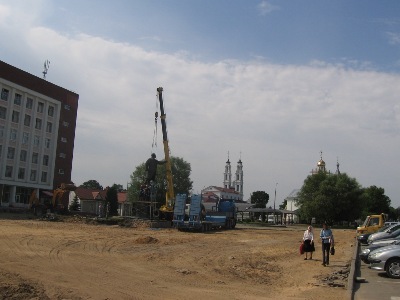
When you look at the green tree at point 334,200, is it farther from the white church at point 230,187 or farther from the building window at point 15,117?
the white church at point 230,187

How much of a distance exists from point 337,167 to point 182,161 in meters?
56.6

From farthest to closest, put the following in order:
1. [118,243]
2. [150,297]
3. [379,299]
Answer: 1. [118,243]
2. [379,299]
3. [150,297]

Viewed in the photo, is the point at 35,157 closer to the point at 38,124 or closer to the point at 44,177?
the point at 44,177

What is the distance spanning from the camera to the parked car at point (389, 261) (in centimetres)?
1491

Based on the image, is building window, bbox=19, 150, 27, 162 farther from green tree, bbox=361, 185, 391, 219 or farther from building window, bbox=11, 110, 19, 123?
green tree, bbox=361, 185, 391, 219

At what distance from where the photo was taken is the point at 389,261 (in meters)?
15.0

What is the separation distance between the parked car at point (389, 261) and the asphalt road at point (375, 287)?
0.89 feet

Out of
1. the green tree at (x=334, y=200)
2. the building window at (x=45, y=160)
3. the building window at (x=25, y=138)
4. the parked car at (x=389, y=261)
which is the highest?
the building window at (x=25, y=138)

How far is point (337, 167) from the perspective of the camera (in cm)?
12812

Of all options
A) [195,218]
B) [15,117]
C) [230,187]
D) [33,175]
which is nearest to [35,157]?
[33,175]

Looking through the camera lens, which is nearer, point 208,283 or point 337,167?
point 208,283

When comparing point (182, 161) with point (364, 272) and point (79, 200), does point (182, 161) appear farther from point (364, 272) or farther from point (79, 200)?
point (364, 272)

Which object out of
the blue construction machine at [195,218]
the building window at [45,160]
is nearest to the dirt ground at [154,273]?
the blue construction machine at [195,218]

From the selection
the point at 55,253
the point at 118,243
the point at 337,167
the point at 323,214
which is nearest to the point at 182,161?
the point at 323,214
